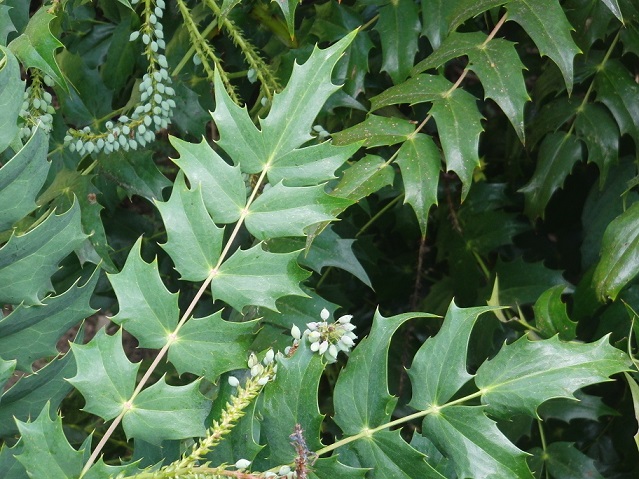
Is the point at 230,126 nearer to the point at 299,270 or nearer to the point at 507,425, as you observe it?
the point at 299,270

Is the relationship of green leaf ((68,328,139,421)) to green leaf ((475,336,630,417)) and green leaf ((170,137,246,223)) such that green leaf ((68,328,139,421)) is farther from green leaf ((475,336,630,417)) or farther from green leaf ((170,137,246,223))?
green leaf ((475,336,630,417))

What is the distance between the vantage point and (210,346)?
0.69 m

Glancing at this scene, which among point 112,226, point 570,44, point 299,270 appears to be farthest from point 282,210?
point 112,226

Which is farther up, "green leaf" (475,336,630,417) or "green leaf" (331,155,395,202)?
"green leaf" (331,155,395,202)

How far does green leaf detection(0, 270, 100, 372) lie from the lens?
28.4 inches

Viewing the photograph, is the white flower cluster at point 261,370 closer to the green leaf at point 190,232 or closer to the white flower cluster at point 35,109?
the green leaf at point 190,232

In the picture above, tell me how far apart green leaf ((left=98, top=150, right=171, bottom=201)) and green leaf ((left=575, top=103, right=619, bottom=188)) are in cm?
67

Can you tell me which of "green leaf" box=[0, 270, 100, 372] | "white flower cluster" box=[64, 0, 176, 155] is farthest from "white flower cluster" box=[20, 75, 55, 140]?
"green leaf" box=[0, 270, 100, 372]

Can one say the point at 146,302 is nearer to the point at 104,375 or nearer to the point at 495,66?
the point at 104,375

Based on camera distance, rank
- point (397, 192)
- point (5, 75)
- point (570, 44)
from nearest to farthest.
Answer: point (5, 75), point (570, 44), point (397, 192)

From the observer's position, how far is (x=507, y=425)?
1181 mm

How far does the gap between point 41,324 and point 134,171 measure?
471mm

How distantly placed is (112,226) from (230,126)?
0.77 meters

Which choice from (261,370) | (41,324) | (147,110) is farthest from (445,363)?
(147,110)
